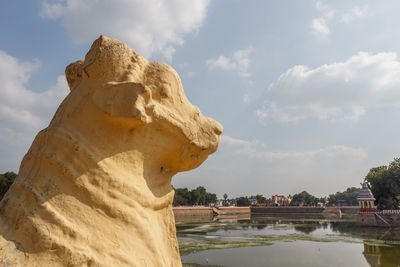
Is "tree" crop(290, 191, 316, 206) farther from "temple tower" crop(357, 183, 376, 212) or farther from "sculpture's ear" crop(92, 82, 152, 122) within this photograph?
"sculpture's ear" crop(92, 82, 152, 122)

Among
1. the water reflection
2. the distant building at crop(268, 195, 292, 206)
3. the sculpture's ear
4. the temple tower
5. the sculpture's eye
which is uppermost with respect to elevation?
the sculpture's eye

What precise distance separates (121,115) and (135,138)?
20cm

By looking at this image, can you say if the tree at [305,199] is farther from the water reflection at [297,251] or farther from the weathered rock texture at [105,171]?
the weathered rock texture at [105,171]

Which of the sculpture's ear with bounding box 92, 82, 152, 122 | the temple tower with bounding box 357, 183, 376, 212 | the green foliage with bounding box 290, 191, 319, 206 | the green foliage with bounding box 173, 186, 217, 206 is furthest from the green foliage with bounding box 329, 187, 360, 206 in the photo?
the sculpture's ear with bounding box 92, 82, 152, 122

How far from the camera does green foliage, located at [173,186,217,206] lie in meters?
46.0

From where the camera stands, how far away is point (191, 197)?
48344 mm

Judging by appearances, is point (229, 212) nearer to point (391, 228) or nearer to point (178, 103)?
point (391, 228)

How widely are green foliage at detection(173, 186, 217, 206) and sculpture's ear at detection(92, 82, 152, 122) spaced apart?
43.9m

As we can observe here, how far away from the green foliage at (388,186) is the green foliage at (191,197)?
2575 cm

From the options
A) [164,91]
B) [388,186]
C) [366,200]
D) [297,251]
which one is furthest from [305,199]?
[164,91]

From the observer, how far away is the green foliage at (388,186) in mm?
28594

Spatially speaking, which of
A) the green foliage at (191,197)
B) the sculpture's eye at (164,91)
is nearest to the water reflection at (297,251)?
the sculpture's eye at (164,91)

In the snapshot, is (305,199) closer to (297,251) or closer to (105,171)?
(297,251)

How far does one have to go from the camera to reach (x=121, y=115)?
1650mm
